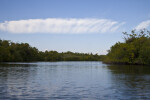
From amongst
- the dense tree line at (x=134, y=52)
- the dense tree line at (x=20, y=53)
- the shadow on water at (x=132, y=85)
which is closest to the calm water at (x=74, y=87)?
the shadow on water at (x=132, y=85)

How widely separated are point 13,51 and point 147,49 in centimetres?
7722

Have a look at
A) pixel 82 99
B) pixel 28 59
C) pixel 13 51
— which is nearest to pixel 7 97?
pixel 82 99

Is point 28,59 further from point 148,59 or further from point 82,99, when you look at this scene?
point 82,99

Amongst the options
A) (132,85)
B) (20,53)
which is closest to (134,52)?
(132,85)

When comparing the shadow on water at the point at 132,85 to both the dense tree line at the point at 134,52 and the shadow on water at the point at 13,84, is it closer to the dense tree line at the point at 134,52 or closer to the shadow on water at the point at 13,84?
the shadow on water at the point at 13,84

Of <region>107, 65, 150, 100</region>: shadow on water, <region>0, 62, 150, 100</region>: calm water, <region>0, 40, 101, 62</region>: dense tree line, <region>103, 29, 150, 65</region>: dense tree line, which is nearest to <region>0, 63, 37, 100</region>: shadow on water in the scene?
<region>0, 62, 150, 100</region>: calm water

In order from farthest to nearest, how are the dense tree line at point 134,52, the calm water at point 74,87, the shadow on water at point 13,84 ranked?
1. the dense tree line at point 134,52
2. the shadow on water at point 13,84
3. the calm water at point 74,87

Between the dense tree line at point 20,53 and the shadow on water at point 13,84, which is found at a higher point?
the dense tree line at point 20,53

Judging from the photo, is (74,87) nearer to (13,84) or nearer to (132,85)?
(132,85)

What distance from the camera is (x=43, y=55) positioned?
165 metres

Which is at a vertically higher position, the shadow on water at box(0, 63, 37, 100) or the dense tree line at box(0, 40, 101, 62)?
the dense tree line at box(0, 40, 101, 62)

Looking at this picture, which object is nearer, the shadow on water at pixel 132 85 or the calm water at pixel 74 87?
the calm water at pixel 74 87

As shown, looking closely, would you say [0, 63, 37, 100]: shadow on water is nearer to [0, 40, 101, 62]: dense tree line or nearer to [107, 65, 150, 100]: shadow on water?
[107, 65, 150, 100]: shadow on water

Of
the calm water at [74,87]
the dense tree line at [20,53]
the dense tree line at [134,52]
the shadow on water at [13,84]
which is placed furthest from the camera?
the dense tree line at [20,53]
